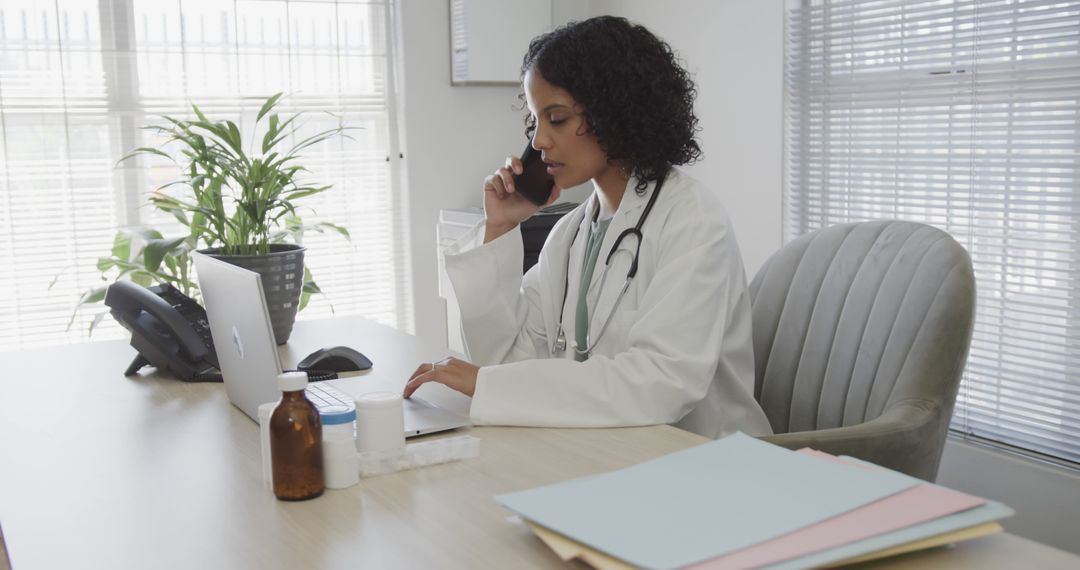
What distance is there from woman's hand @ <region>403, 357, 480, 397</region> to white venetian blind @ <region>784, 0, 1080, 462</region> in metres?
1.80

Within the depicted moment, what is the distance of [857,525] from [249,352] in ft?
2.88

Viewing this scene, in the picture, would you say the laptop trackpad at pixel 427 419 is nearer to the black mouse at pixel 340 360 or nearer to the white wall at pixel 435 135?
the black mouse at pixel 340 360

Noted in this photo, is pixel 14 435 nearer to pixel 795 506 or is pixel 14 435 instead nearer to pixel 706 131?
pixel 795 506

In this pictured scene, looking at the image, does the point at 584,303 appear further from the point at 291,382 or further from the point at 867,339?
the point at 291,382

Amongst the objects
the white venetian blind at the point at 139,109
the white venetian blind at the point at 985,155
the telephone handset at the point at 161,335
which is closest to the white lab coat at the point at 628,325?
the telephone handset at the point at 161,335

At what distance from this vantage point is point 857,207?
3.16 metres

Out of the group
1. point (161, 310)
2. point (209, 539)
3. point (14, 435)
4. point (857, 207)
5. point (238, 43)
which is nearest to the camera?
point (209, 539)

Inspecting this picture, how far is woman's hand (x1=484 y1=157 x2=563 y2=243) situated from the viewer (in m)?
1.99

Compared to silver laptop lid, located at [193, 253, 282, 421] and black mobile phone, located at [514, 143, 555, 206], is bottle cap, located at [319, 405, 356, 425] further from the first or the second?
black mobile phone, located at [514, 143, 555, 206]

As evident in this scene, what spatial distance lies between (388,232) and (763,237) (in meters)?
1.58

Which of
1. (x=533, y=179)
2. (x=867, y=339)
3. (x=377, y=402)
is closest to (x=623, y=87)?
(x=533, y=179)

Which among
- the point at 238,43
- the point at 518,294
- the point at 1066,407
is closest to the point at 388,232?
the point at 238,43

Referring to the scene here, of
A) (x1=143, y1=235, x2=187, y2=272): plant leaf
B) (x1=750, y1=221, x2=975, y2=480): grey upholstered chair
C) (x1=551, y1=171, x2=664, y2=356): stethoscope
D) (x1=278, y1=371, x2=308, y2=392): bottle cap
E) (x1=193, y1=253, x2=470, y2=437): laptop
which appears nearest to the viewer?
(x1=278, y1=371, x2=308, y2=392): bottle cap

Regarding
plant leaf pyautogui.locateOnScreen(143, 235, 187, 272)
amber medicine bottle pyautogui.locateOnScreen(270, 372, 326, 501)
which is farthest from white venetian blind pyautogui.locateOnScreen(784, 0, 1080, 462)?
amber medicine bottle pyautogui.locateOnScreen(270, 372, 326, 501)
